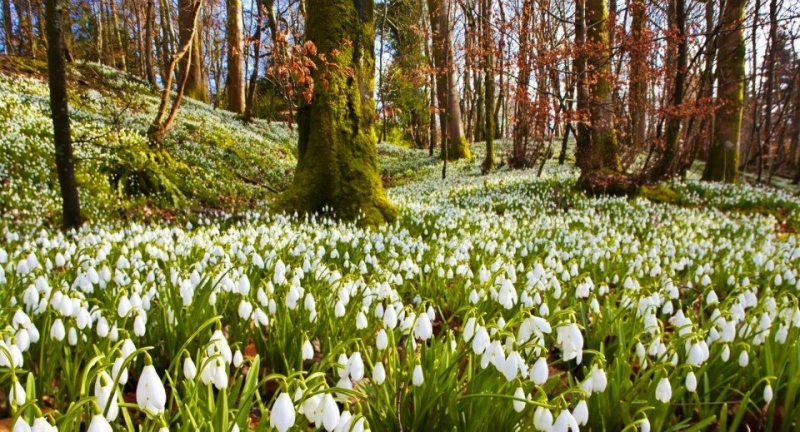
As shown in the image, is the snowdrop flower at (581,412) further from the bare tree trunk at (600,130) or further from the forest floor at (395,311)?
the bare tree trunk at (600,130)

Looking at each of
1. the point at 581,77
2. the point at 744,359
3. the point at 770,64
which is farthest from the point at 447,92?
the point at 744,359

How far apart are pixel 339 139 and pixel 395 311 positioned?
16.2 feet

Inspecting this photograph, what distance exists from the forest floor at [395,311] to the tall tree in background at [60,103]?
0.43 metres

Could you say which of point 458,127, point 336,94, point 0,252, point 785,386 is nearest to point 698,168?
point 458,127

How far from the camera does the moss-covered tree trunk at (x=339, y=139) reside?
675cm

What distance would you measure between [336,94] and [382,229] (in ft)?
7.18

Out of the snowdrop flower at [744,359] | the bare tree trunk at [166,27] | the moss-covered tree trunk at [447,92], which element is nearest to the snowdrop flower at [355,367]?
the snowdrop flower at [744,359]

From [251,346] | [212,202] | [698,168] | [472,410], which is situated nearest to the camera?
[472,410]

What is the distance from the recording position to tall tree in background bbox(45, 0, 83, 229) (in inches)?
188

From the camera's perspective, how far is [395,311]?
2150 mm

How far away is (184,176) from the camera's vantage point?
9.34m

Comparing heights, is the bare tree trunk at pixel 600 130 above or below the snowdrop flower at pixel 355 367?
above

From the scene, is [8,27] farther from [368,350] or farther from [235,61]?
[368,350]

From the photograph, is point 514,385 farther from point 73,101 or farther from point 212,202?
point 73,101
